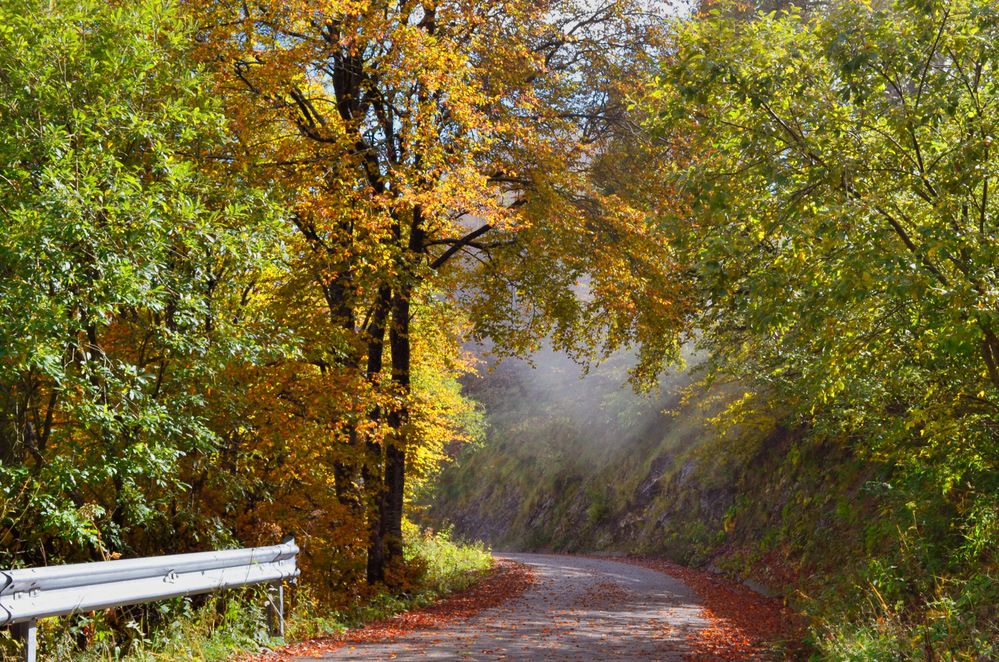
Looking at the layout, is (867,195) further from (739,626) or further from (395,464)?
(395,464)

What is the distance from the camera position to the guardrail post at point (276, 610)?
30.9ft

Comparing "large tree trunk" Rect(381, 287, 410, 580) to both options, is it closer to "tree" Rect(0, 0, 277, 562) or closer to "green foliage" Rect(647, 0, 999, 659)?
"tree" Rect(0, 0, 277, 562)

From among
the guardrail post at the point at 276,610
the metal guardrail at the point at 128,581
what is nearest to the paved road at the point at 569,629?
the guardrail post at the point at 276,610

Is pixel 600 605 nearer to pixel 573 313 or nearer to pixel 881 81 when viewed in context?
pixel 573 313

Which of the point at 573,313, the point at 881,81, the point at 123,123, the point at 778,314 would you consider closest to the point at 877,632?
the point at 778,314

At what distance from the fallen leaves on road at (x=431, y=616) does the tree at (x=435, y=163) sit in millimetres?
1724

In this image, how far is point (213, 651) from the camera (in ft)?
26.6

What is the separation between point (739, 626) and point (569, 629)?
268cm

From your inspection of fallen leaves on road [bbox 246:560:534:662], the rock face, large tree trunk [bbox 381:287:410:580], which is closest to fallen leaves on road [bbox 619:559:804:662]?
the rock face

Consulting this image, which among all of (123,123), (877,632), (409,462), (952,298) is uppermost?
(123,123)

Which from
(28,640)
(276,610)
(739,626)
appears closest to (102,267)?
(28,640)

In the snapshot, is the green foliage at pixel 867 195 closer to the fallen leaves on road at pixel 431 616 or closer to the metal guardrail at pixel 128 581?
the fallen leaves on road at pixel 431 616

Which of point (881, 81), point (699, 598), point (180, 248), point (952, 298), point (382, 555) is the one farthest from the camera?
point (699, 598)

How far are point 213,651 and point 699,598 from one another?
10690mm
